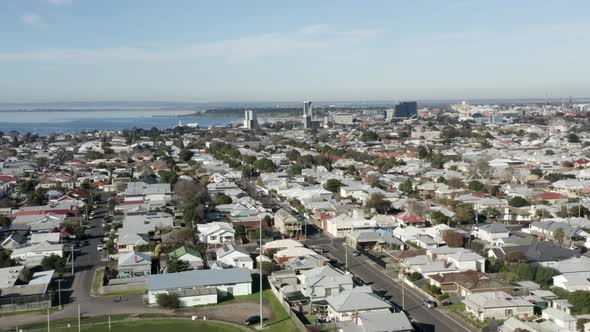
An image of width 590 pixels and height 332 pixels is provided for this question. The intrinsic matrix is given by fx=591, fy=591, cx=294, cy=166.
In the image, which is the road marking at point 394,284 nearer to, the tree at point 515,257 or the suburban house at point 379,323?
the suburban house at point 379,323

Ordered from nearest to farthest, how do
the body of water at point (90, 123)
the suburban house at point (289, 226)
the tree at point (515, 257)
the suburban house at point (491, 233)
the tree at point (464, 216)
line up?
the tree at point (515, 257), the suburban house at point (491, 233), the suburban house at point (289, 226), the tree at point (464, 216), the body of water at point (90, 123)

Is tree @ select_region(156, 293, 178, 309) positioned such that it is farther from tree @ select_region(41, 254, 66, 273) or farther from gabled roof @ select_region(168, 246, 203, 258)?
tree @ select_region(41, 254, 66, 273)

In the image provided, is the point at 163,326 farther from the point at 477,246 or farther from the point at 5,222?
the point at 5,222

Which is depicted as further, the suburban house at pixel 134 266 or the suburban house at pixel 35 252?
the suburban house at pixel 35 252

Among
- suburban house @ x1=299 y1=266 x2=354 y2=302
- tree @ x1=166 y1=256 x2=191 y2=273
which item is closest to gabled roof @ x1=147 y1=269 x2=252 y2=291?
tree @ x1=166 y1=256 x2=191 y2=273

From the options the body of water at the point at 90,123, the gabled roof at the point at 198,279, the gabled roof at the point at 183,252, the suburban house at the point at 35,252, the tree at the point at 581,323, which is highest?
the tree at the point at 581,323

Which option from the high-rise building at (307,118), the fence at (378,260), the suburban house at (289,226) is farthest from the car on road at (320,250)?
the high-rise building at (307,118)
